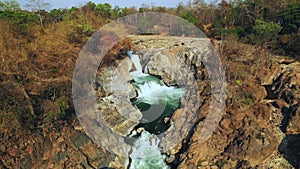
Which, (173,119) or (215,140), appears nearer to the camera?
(215,140)

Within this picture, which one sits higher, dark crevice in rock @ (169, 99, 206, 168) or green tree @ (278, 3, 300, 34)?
green tree @ (278, 3, 300, 34)

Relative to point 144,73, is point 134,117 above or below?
below

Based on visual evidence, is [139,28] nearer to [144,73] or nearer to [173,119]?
[144,73]

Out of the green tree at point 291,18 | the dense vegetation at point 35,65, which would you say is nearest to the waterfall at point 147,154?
the dense vegetation at point 35,65

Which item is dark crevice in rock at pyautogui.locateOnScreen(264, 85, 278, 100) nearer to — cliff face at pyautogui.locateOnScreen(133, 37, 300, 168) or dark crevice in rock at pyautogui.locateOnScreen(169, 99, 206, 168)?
cliff face at pyautogui.locateOnScreen(133, 37, 300, 168)

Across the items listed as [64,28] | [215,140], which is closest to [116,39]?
[64,28]

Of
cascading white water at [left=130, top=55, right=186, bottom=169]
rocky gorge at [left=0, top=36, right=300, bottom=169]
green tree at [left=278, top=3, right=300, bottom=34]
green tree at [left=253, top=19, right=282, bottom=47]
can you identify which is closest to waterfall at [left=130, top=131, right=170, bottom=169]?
cascading white water at [left=130, top=55, right=186, bottom=169]
